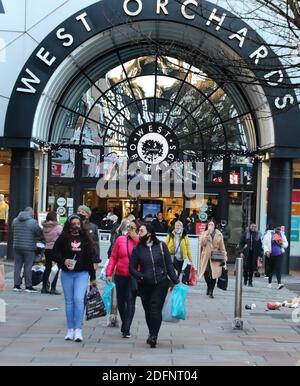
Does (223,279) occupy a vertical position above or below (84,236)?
below

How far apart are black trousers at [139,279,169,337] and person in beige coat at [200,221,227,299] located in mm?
5207

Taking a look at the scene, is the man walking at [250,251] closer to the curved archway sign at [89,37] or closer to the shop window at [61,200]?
the curved archway sign at [89,37]

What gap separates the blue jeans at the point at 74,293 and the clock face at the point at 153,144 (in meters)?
12.9

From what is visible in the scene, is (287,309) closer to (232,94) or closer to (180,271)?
(180,271)

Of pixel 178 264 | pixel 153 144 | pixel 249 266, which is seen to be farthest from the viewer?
pixel 153 144

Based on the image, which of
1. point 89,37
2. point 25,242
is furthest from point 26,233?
point 89,37

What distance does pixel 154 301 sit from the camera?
334 inches

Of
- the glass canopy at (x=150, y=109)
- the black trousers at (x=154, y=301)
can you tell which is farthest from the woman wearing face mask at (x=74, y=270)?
the glass canopy at (x=150, y=109)

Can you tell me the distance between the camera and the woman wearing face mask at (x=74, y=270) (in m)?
8.71

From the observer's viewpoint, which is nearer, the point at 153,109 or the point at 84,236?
the point at 84,236

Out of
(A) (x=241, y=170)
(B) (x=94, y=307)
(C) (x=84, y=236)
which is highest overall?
(A) (x=241, y=170)

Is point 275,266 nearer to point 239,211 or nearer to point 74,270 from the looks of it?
point 239,211
